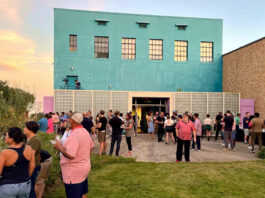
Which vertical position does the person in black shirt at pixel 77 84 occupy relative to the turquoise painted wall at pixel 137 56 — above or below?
below

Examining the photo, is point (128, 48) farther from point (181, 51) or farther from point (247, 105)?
point (247, 105)

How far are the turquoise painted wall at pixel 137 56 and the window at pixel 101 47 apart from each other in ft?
1.31

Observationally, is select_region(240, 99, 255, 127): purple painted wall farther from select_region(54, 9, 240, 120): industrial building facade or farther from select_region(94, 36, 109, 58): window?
select_region(94, 36, 109, 58): window

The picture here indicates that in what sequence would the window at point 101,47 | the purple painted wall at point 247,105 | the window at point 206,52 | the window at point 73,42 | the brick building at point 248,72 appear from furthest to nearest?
the window at point 206,52 → the window at point 101,47 → the window at point 73,42 → the purple painted wall at point 247,105 → the brick building at point 248,72

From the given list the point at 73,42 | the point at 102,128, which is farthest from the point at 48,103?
the point at 102,128

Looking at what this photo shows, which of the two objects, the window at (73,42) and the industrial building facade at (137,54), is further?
the window at (73,42)

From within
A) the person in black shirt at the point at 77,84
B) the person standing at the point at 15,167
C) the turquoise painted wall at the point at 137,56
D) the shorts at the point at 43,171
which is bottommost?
the shorts at the point at 43,171

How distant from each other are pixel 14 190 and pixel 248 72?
23606 mm

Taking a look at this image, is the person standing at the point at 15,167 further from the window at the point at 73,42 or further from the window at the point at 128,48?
the window at the point at 128,48

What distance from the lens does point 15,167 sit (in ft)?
12.7

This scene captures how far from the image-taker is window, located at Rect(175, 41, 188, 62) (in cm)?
2806

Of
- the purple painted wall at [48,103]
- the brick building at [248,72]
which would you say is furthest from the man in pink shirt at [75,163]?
the brick building at [248,72]

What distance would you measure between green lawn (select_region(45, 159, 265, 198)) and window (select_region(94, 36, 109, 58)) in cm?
1762

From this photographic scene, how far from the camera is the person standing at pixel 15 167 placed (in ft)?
12.4
